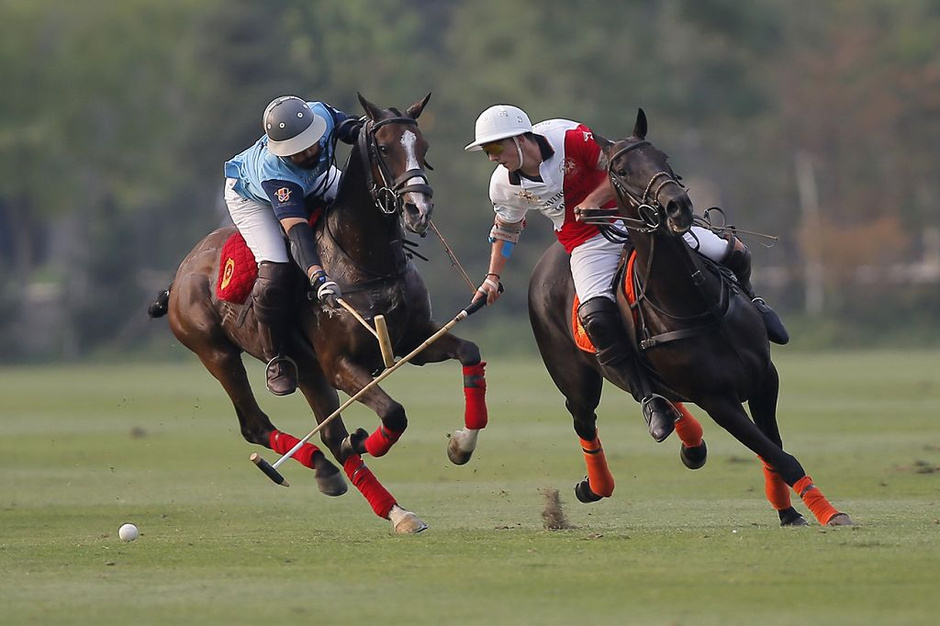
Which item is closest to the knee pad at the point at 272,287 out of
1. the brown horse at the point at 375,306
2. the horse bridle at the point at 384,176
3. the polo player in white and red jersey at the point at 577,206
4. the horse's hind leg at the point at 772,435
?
the brown horse at the point at 375,306

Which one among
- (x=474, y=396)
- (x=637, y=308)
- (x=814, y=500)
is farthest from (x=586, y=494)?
(x=814, y=500)

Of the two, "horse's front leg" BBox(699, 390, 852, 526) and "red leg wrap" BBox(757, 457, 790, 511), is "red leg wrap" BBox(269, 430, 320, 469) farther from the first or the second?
"red leg wrap" BBox(757, 457, 790, 511)

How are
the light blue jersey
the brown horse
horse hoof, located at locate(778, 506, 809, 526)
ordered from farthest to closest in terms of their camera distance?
the light blue jersey
the brown horse
horse hoof, located at locate(778, 506, 809, 526)

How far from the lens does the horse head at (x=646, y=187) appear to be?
32.2 feet

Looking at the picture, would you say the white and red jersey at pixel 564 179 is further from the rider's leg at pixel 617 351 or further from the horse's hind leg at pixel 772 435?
the horse's hind leg at pixel 772 435

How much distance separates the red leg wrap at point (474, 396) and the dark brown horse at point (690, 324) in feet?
2.97

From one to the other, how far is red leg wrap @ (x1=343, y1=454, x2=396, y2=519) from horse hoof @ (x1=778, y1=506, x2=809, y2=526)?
2.23m

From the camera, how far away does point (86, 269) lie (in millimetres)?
47781

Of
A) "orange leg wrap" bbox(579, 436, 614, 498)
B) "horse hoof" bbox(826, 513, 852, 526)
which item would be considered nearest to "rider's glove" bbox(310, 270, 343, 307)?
"orange leg wrap" bbox(579, 436, 614, 498)

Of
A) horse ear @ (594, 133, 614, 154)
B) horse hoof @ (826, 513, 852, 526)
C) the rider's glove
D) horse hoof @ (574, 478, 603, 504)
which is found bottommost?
horse hoof @ (574, 478, 603, 504)

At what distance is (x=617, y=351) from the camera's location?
10703 millimetres

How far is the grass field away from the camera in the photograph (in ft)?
25.3

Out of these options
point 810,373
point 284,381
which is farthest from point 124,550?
point 810,373

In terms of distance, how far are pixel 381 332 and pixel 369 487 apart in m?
0.94
